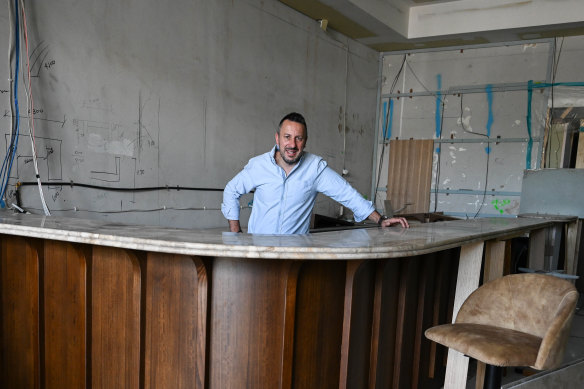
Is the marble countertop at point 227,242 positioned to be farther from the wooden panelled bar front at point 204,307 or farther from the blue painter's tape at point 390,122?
the blue painter's tape at point 390,122

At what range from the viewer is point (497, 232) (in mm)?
2506

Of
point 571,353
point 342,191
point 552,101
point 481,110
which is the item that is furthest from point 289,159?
point 552,101

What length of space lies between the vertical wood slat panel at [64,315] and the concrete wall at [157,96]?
1.29m

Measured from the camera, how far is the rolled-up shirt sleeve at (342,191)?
2.80 m

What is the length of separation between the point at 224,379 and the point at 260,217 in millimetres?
1389

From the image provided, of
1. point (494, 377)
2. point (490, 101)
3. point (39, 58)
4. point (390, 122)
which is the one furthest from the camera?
point (390, 122)

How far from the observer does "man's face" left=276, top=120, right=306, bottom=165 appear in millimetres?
2725

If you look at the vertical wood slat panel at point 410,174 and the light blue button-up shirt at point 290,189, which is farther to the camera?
the vertical wood slat panel at point 410,174

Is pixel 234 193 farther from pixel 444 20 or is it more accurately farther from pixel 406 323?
pixel 444 20

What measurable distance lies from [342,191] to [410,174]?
470 centimetres

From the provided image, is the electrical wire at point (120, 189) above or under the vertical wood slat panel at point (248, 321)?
above

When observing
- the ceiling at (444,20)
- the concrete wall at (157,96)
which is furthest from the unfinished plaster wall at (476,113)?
the concrete wall at (157,96)

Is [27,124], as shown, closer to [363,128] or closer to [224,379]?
[224,379]

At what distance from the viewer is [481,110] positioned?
6734 mm
